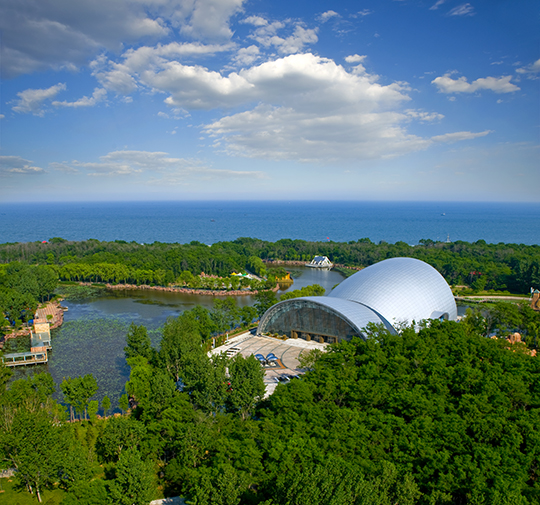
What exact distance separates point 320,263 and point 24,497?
63.3 metres

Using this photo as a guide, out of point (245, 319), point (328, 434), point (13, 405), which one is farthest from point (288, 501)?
point (245, 319)

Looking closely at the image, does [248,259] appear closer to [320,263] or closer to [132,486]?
[320,263]

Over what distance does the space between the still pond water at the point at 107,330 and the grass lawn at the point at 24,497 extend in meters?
7.23

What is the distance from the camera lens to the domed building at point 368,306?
1111 inches

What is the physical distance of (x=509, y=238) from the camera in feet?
454

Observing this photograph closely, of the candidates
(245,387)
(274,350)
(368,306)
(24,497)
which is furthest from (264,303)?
(24,497)

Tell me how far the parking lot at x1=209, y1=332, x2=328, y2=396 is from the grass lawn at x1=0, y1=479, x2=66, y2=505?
11.9m

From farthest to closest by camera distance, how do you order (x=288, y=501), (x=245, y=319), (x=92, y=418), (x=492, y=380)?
(x=245, y=319) < (x=92, y=418) < (x=492, y=380) < (x=288, y=501)

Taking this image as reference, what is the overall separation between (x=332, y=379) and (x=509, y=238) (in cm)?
14830

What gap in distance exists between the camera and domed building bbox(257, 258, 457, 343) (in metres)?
28.2

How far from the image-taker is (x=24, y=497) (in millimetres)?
13859

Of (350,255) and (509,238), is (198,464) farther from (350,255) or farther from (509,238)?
(509,238)

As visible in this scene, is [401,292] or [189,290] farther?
[189,290]

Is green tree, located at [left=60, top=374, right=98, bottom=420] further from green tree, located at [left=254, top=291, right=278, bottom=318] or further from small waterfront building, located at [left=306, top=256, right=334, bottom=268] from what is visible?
small waterfront building, located at [left=306, top=256, right=334, bottom=268]
